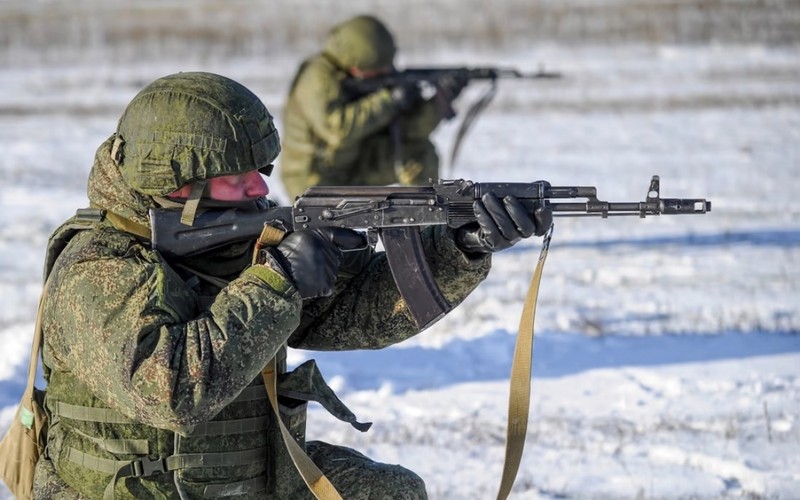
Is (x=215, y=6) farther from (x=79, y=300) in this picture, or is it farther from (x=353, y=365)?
(x=79, y=300)

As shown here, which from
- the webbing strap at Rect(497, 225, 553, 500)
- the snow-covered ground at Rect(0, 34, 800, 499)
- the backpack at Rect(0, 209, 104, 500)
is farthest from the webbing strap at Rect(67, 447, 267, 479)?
the snow-covered ground at Rect(0, 34, 800, 499)

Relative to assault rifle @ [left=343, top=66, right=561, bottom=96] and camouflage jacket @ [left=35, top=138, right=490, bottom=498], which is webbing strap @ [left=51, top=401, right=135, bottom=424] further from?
assault rifle @ [left=343, top=66, right=561, bottom=96]

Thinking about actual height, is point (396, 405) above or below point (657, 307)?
below

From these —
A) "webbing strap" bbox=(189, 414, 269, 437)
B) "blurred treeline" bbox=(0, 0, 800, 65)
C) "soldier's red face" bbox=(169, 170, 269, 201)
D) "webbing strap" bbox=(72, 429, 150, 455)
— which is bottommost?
"webbing strap" bbox=(72, 429, 150, 455)

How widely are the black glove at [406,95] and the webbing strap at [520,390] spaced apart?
5.11 meters

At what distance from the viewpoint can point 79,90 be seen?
18875 millimetres

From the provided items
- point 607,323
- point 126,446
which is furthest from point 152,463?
point 607,323

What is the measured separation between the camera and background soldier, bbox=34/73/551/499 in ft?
9.59

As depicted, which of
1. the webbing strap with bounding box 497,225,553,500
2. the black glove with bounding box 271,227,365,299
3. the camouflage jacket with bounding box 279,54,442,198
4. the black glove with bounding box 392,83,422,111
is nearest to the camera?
the black glove with bounding box 271,227,365,299

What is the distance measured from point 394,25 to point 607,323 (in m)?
16.1

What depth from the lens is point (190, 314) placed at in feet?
10.2

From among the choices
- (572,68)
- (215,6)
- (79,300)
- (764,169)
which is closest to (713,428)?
(79,300)

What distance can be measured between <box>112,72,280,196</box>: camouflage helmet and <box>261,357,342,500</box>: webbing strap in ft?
1.70

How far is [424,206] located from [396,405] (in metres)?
2.70
